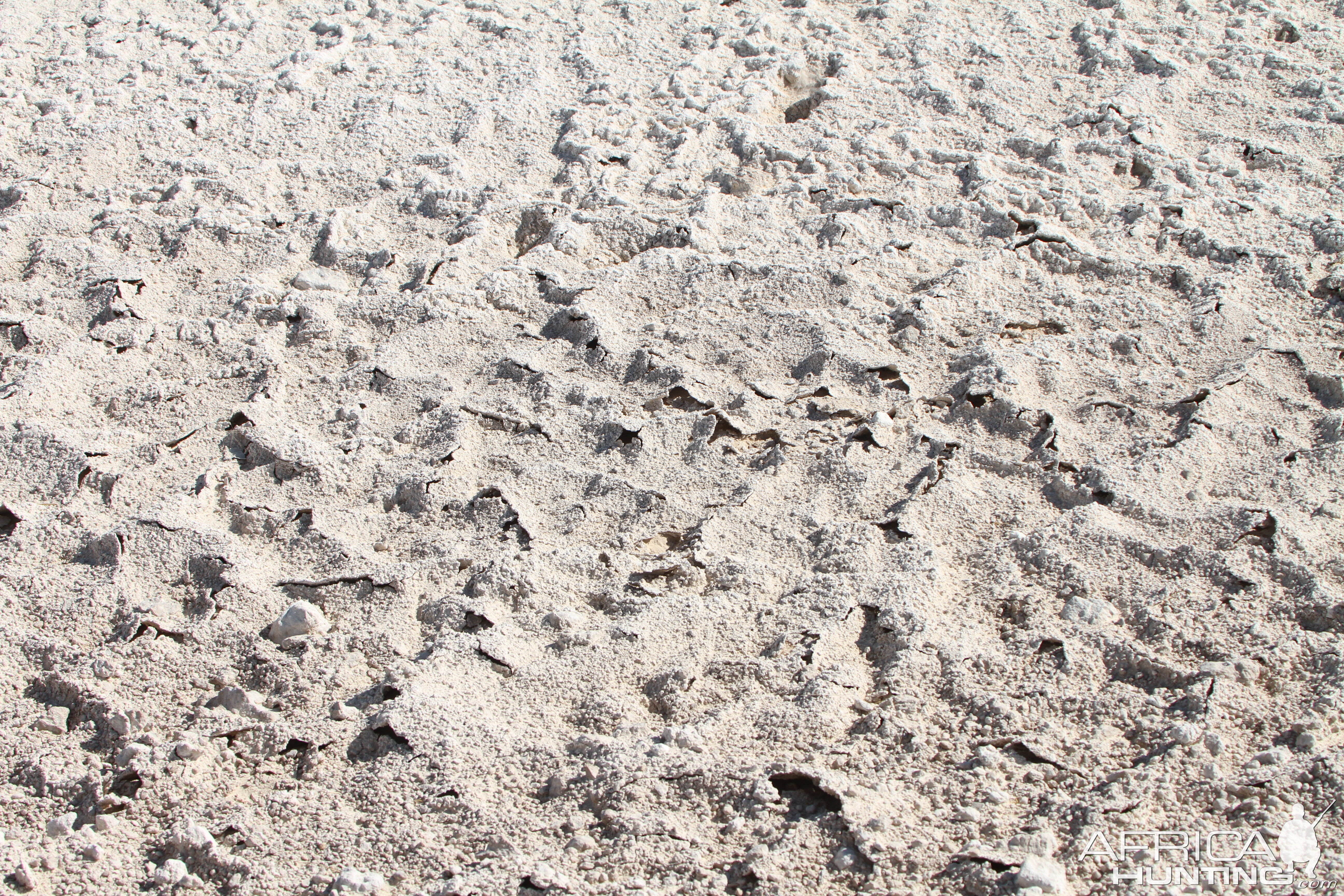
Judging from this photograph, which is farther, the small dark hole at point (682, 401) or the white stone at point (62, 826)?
the small dark hole at point (682, 401)

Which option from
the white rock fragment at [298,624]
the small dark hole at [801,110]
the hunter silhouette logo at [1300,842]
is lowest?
the white rock fragment at [298,624]

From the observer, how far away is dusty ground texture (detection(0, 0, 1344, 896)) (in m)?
1.33

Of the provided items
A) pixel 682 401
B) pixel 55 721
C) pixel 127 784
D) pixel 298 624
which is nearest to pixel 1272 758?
pixel 682 401

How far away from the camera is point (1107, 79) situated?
270cm

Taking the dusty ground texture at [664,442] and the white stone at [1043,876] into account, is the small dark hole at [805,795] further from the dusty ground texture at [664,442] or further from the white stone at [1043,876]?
the white stone at [1043,876]

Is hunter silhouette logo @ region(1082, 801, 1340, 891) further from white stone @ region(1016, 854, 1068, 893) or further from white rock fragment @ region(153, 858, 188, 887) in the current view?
white rock fragment @ region(153, 858, 188, 887)

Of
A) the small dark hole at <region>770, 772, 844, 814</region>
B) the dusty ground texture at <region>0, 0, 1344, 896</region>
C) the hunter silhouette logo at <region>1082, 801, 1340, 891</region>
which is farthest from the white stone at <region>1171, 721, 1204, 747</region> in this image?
the small dark hole at <region>770, 772, 844, 814</region>

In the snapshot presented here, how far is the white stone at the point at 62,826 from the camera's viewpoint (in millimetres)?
1337

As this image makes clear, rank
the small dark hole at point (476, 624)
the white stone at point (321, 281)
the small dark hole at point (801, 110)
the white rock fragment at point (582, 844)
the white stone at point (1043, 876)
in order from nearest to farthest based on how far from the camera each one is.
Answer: the white stone at point (1043, 876) < the white rock fragment at point (582, 844) < the small dark hole at point (476, 624) < the white stone at point (321, 281) < the small dark hole at point (801, 110)

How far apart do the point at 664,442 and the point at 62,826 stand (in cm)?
102

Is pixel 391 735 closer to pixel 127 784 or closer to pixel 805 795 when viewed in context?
pixel 127 784

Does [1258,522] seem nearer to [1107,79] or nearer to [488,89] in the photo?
[1107,79]

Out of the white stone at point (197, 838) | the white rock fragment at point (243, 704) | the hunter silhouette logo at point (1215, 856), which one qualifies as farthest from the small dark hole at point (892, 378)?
the white stone at point (197, 838)

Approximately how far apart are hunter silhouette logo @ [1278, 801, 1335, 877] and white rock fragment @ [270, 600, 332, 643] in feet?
4.03
